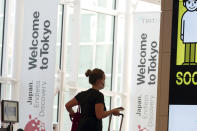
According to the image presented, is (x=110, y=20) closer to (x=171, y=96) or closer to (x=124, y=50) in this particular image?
(x=124, y=50)

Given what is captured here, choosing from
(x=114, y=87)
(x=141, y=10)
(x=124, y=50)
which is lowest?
(x=114, y=87)

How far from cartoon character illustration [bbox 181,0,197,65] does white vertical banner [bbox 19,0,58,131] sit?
711 centimetres

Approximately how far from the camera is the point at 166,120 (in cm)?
414

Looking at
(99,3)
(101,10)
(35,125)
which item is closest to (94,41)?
(101,10)

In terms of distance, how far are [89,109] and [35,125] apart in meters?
5.91

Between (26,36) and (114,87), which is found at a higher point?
(26,36)

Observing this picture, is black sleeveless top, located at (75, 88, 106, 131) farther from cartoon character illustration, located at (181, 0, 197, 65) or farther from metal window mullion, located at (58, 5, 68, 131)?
metal window mullion, located at (58, 5, 68, 131)

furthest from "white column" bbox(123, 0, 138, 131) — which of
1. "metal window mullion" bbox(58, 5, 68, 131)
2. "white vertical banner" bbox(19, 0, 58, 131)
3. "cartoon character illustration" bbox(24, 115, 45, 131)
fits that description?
"cartoon character illustration" bbox(24, 115, 45, 131)

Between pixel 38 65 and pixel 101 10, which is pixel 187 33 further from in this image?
pixel 101 10

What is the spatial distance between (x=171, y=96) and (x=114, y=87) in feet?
34.6

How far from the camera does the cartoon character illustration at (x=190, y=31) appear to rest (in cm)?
406

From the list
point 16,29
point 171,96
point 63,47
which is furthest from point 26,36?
point 171,96

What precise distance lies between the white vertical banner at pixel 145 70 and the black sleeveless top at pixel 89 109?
24.9 ft

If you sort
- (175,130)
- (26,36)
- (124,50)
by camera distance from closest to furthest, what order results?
(175,130) → (26,36) → (124,50)
